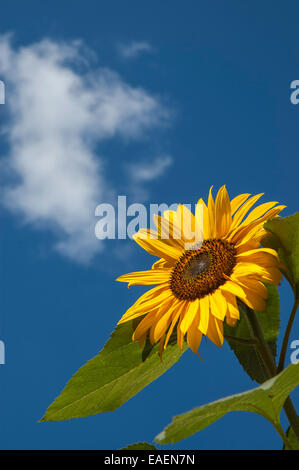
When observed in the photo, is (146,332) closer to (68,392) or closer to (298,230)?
(68,392)

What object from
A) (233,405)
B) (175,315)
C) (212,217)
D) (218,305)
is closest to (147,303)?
(175,315)

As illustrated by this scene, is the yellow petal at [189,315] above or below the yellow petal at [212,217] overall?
below

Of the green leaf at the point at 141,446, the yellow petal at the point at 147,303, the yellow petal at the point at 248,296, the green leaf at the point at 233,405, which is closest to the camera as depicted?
the green leaf at the point at 233,405

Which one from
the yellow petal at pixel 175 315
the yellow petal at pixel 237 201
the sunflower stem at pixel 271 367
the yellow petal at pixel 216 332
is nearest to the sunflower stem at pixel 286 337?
the sunflower stem at pixel 271 367

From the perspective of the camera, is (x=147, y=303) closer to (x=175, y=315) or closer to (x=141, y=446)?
(x=175, y=315)

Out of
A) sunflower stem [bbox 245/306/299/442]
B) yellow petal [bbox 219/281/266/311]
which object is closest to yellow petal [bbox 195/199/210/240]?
yellow petal [bbox 219/281/266/311]

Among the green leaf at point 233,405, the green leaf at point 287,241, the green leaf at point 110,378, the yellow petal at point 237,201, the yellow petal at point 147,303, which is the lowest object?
the green leaf at point 233,405

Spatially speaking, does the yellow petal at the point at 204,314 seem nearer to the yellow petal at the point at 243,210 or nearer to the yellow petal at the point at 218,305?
the yellow petal at the point at 218,305
